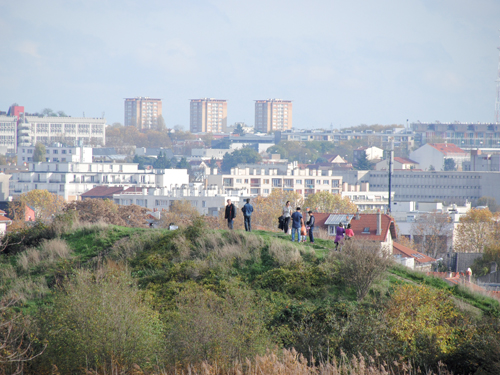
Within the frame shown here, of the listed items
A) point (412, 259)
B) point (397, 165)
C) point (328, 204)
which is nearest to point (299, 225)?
point (412, 259)

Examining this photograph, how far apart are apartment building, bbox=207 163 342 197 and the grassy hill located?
86929 millimetres

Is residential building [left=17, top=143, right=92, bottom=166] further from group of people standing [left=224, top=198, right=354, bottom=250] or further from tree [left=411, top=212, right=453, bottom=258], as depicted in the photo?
group of people standing [left=224, top=198, right=354, bottom=250]

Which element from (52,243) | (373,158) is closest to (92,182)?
(373,158)

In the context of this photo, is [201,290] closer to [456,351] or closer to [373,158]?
[456,351]

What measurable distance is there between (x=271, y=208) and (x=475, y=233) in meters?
18.6

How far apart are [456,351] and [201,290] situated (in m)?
5.41

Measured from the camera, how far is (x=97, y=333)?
11.3m

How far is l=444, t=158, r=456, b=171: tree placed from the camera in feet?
491

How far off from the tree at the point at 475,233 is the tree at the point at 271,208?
15104 mm

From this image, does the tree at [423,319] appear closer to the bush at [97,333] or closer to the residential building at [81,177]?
the bush at [97,333]

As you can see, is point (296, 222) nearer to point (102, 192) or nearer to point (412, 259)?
point (412, 259)

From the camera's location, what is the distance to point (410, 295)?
48.6 ft

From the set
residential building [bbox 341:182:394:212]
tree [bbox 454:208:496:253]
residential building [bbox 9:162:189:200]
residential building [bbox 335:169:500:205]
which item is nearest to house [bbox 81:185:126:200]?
residential building [bbox 9:162:189:200]

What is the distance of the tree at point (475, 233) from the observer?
60.3m
